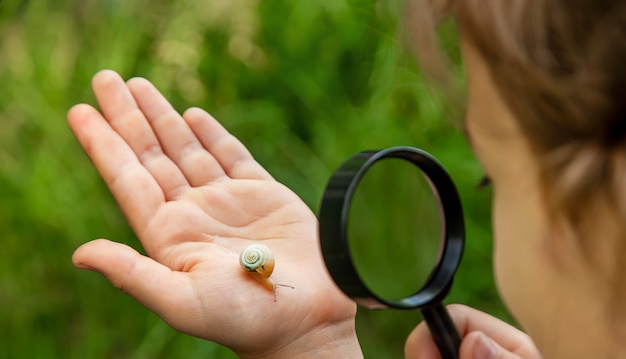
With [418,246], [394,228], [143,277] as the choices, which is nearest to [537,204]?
[418,246]

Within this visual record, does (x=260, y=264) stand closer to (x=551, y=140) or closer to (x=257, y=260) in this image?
(x=257, y=260)

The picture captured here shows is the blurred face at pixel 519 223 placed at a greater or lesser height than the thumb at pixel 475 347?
greater

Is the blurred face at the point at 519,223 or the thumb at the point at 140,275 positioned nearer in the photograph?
the blurred face at the point at 519,223

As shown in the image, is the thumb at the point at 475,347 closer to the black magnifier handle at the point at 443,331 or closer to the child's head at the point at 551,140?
the black magnifier handle at the point at 443,331

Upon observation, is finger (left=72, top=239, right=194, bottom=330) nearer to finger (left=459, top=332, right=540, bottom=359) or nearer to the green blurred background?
finger (left=459, top=332, right=540, bottom=359)

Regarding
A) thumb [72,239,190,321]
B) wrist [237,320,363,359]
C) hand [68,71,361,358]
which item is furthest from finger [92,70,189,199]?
wrist [237,320,363,359]

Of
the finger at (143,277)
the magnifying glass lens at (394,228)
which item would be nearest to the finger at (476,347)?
the magnifying glass lens at (394,228)
